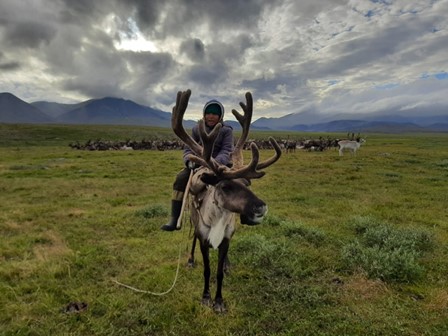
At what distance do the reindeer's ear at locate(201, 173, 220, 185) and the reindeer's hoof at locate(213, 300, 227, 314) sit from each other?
6.95 ft

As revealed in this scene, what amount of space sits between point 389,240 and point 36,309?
7.67 metres

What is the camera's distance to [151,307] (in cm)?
531

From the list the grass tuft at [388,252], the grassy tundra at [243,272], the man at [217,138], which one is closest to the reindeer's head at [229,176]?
the man at [217,138]

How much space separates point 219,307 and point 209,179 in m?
2.23

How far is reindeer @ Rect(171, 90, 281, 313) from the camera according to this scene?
4.46 metres

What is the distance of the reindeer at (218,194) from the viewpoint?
4.46 metres

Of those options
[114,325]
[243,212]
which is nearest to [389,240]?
[243,212]

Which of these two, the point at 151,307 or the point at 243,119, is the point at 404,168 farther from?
the point at 151,307

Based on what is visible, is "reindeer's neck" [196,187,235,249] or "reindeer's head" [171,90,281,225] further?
"reindeer's neck" [196,187,235,249]

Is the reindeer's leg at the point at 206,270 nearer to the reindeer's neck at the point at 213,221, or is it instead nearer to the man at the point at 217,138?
the reindeer's neck at the point at 213,221

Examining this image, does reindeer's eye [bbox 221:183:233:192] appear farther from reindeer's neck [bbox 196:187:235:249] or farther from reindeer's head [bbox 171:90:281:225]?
reindeer's neck [bbox 196:187:235:249]

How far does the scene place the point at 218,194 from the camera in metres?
4.76

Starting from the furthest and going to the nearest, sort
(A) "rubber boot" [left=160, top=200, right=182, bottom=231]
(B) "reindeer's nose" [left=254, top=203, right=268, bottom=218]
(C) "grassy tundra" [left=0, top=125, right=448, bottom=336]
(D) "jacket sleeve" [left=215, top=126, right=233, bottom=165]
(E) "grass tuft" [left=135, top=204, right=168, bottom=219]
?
1. (E) "grass tuft" [left=135, top=204, right=168, bottom=219]
2. (A) "rubber boot" [left=160, top=200, right=182, bottom=231]
3. (D) "jacket sleeve" [left=215, top=126, right=233, bottom=165]
4. (C) "grassy tundra" [left=0, top=125, right=448, bottom=336]
5. (B) "reindeer's nose" [left=254, top=203, right=268, bottom=218]

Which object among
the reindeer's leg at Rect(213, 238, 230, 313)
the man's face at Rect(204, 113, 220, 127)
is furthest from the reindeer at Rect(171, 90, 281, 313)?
the man's face at Rect(204, 113, 220, 127)
